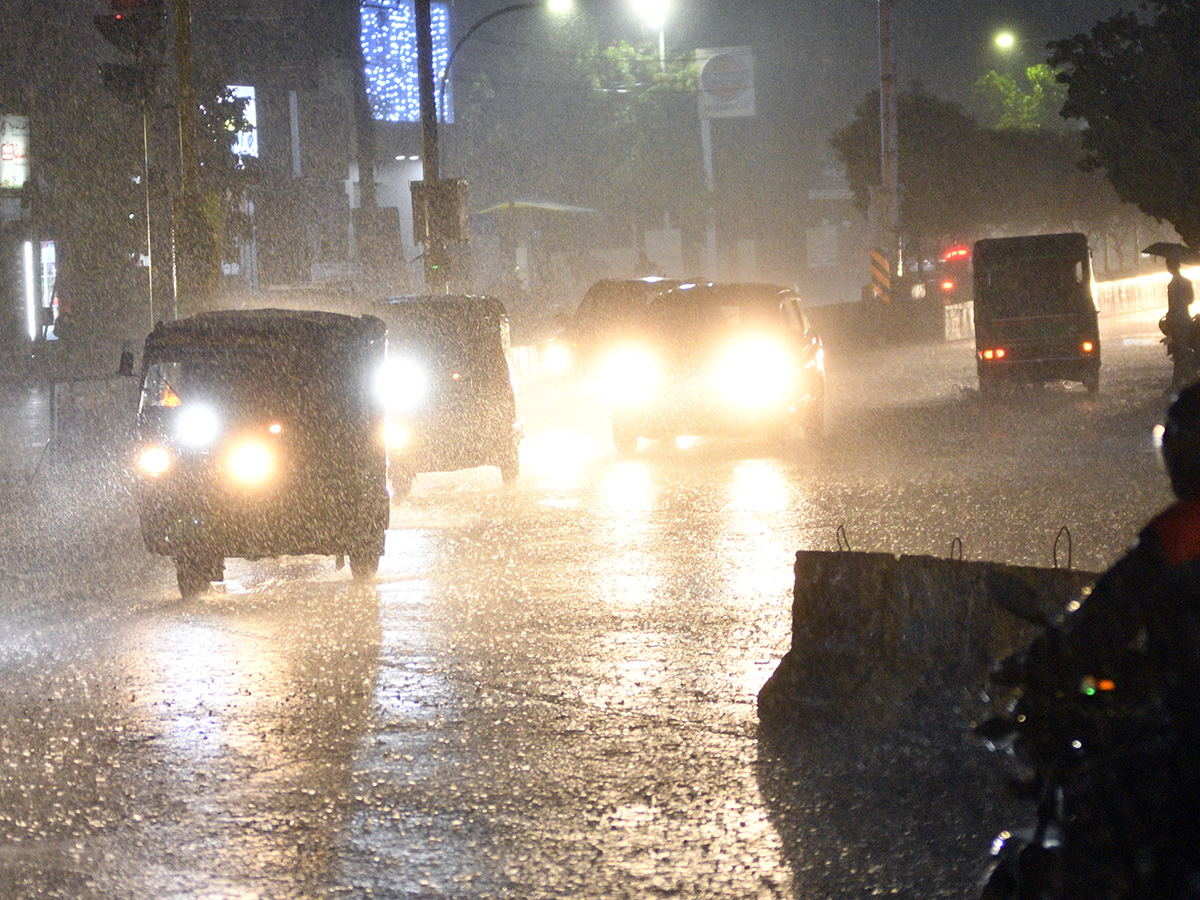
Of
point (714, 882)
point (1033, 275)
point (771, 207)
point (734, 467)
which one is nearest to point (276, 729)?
point (714, 882)

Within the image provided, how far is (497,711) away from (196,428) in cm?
449

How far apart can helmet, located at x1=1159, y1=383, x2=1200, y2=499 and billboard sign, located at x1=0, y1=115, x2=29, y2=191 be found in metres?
37.4

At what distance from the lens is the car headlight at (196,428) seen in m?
10.8

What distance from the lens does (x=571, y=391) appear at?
93.4 feet

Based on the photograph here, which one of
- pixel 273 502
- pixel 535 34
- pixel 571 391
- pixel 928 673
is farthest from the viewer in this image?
pixel 535 34

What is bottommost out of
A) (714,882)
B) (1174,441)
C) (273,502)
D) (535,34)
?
(714,882)

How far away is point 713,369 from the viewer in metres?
18.4

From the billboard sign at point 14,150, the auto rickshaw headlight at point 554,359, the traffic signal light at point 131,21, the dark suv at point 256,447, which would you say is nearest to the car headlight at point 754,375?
the traffic signal light at point 131,21

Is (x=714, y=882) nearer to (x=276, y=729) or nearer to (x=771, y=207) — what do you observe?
(x=276, y=729)

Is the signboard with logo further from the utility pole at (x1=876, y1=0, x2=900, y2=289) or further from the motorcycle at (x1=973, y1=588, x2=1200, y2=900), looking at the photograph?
the motorcycle at (x1=973, y1=588, x2=1200, y2=900)

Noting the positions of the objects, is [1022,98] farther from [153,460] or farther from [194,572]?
[194,572]

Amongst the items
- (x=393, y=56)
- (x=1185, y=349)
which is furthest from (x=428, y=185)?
(x=393, y=56)

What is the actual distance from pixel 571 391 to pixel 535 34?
5069 centimetres

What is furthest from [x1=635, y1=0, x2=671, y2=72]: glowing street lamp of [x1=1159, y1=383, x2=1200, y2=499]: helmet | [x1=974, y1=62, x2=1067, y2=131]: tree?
[x1=1159, y1=383, x2=1200, y2=499]: helmet
